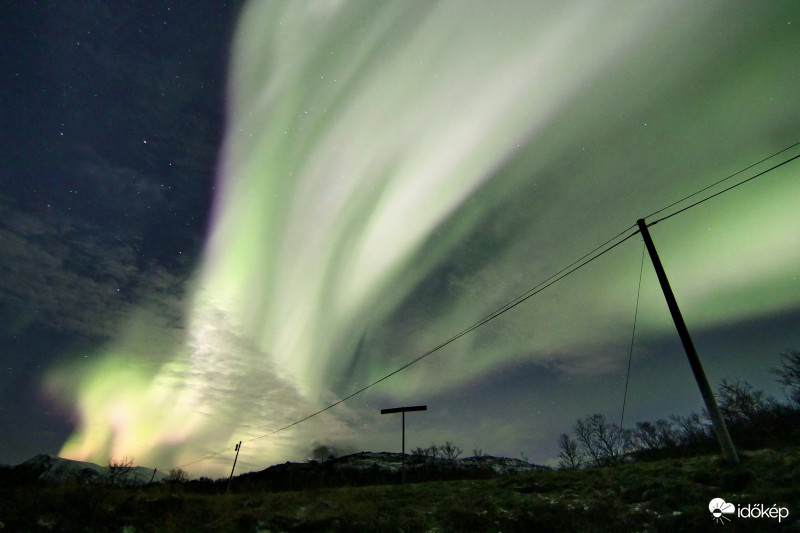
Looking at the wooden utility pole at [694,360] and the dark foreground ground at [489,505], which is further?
the wooden utility pole at [694,360]

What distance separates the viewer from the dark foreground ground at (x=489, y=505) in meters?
10.9

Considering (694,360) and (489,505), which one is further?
(489,505)

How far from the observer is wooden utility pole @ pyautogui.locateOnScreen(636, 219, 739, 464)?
42.8 feet

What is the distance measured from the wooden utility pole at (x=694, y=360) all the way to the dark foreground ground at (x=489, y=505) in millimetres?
799

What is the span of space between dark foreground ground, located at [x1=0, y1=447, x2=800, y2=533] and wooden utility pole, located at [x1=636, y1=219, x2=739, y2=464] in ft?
2.62

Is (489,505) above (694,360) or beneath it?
beneath

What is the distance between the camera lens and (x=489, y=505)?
15938 mm

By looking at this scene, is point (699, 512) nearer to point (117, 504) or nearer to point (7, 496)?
point (117, 504)

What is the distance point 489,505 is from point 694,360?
10.8 m

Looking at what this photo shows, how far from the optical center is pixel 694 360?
1384 centimetres

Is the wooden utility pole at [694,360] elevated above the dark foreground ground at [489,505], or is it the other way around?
the wooden utility pole at [694,360]

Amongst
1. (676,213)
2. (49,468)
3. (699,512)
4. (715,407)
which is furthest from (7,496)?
(49,468)

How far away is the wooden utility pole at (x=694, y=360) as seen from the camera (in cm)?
1304

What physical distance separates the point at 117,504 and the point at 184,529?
488 cm
